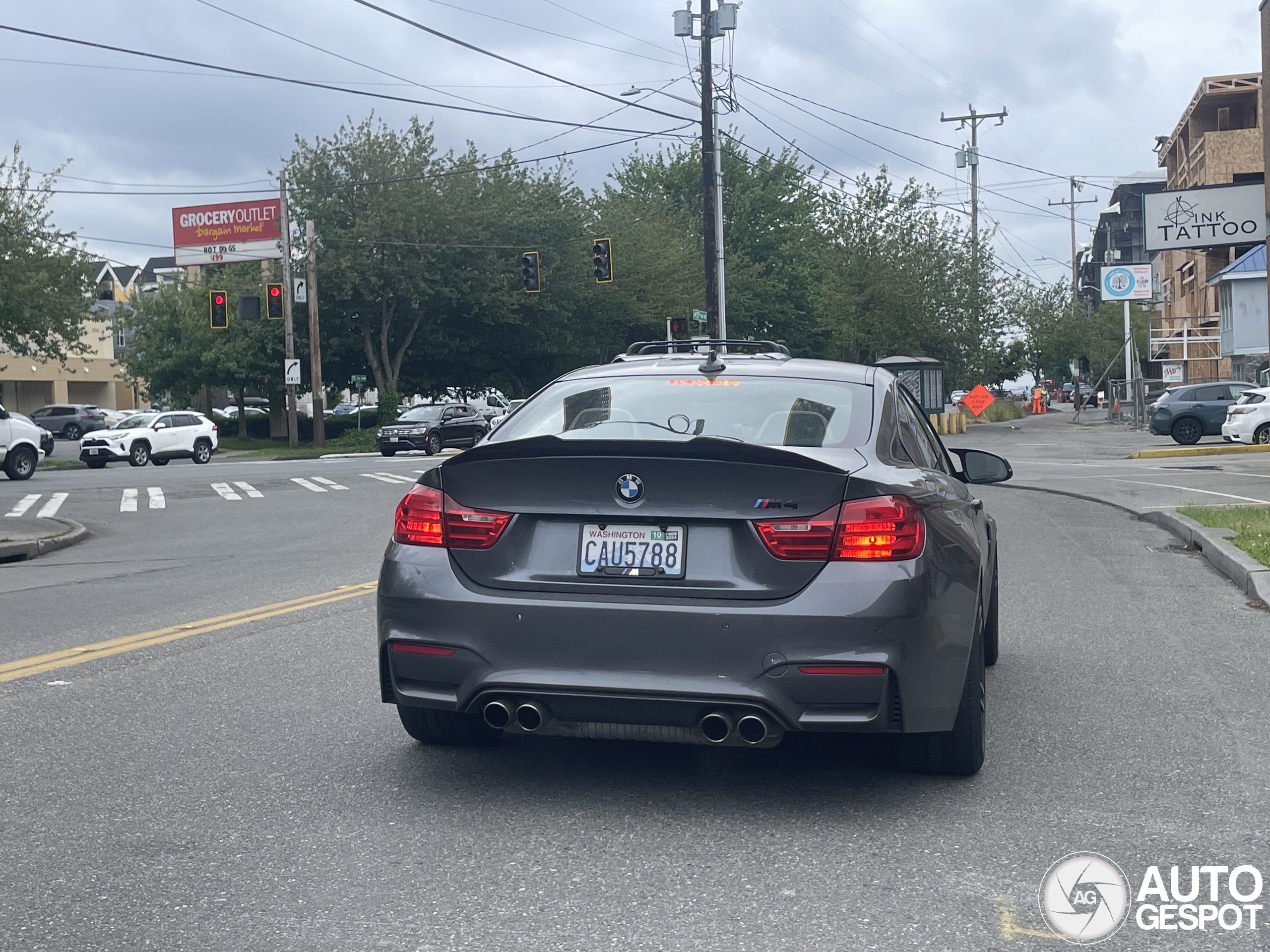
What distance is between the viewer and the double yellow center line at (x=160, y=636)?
24.1 ft

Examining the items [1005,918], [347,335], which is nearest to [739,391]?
[1005,918]

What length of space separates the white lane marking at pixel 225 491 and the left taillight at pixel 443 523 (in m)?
18.9

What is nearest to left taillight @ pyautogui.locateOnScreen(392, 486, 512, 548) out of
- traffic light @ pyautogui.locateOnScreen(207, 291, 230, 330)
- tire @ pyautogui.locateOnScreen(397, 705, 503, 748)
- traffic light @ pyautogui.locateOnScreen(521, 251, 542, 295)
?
tire @ pyautogui.locateOnScreen(397, 705, 503, 748)

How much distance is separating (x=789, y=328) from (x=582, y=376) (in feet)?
245

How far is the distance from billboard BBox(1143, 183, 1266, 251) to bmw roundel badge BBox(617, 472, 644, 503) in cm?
2766

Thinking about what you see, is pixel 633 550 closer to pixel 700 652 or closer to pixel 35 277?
pixel 700 652

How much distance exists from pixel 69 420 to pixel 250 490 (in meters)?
47.8

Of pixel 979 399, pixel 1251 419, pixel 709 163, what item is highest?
pixel 709 163

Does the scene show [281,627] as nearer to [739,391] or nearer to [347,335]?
[739,391]

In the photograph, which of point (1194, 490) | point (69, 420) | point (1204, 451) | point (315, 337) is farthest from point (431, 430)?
point (69, 420)

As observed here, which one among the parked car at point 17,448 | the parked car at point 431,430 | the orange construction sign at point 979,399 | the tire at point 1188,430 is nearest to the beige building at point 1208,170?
the orange construction sign at point 979,399

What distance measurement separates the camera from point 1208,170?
63344 mm

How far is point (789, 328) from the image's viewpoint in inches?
3130

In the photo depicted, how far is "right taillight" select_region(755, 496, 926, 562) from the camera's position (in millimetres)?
4418
